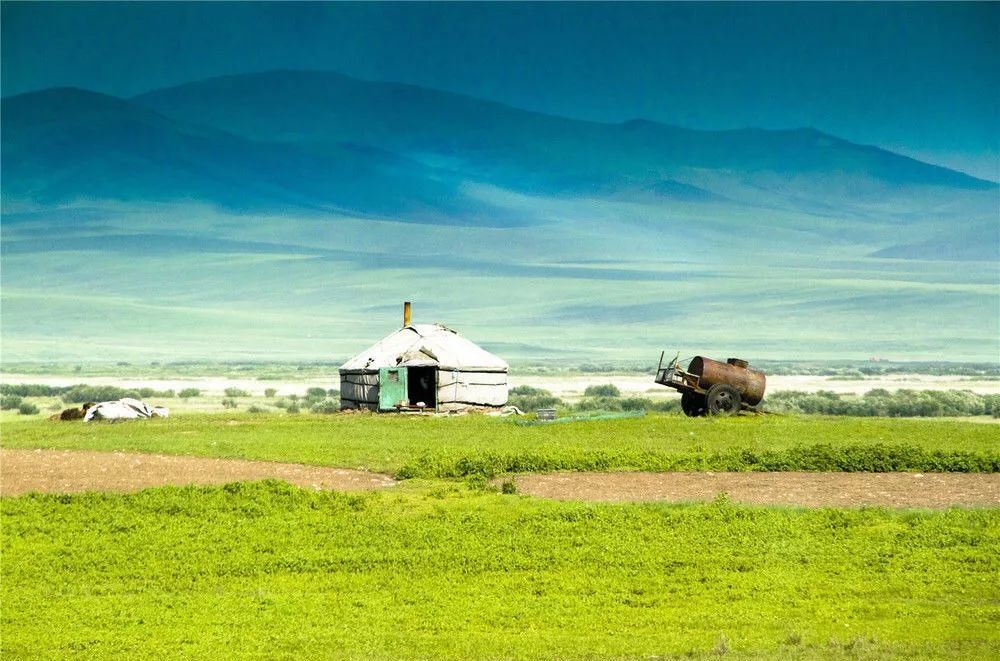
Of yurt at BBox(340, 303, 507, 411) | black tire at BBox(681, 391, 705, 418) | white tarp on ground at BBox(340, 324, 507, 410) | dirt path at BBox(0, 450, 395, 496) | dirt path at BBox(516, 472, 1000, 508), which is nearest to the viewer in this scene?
dirt path at BBox(516, 472, 1000, 508)

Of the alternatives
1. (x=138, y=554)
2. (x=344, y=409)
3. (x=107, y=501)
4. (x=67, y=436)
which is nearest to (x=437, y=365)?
(x=344, y=409)

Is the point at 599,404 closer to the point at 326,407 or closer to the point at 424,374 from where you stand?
the point at 424,374

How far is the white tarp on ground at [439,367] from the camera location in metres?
45.5

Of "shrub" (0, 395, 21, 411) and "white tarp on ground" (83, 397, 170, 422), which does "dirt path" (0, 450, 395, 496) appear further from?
"shrub" (0, 395, 21, 411)

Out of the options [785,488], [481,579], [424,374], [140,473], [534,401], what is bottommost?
[481,579]

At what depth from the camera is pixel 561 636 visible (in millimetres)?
11812

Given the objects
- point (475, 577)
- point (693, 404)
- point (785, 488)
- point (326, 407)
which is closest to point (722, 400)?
point (693, 404)

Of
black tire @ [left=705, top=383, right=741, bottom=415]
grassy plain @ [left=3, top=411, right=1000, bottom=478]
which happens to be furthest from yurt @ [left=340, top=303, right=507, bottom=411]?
black tire @ [left=705, top=383, right=741, bottom=415]

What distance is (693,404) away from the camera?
42.4 m

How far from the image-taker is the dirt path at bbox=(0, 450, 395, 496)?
73.8ft

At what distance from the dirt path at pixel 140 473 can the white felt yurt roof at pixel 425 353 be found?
707 inches

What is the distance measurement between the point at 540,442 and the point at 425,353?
14.9m

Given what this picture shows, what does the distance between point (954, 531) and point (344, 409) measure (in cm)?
3352

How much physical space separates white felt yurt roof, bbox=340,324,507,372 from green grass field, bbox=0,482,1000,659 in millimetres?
25815
